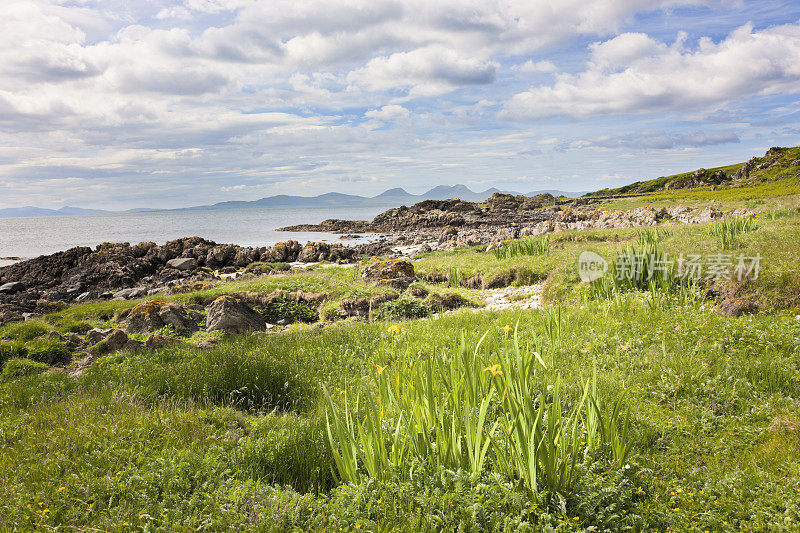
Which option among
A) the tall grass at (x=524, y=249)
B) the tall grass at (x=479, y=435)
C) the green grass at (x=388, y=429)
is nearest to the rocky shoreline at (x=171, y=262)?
the tall grass at (x=524, y=249)

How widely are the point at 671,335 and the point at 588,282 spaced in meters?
5.14

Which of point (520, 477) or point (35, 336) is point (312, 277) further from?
point (520, 477)

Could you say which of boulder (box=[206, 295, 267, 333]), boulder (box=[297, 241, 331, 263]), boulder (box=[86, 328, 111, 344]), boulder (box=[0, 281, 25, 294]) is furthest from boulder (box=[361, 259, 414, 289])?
boulder (box=[0, 281, 25, 294])

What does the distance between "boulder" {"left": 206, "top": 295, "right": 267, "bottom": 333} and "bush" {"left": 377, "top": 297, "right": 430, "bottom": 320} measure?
3559 millimetres

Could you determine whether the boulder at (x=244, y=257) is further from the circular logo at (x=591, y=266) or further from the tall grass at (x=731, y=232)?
the tall grass at (x=731, y=232)

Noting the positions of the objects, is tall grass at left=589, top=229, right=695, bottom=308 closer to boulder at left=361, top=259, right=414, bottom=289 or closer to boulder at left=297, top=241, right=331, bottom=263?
boulder at left=361, top=259, right=414, bottom=289

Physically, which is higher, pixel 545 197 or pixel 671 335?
pixel 545 197

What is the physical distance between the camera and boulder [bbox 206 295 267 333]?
1132 cm

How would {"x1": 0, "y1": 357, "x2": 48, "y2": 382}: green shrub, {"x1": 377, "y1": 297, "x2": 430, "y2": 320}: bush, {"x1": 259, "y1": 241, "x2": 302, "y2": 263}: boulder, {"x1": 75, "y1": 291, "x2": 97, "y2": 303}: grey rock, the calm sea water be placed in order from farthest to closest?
the calm sea water
{"x1": 259, "y1": 241, "x2": 302, "y2": 263}: boulder
{"x1": 75, "y1": 291, "x2": 97, "y2": 303}: grey rock
{"x1": 377, "y1": 297, "x2": 430, "y2": 320}: bush
{"x1": 0, "y1": 357, "x2": 48, "y2": 382}: green shrub

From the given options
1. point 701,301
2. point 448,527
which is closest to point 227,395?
point 448,527

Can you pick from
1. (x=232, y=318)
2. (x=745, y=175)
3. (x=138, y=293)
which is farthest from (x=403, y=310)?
(x=745, y=175)

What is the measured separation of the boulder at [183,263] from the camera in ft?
95.0

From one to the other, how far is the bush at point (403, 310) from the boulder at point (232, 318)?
3559 mm

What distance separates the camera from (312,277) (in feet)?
58.1
